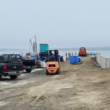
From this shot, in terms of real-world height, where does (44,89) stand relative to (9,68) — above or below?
below

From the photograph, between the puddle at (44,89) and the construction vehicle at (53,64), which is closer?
the puddle at (44,89)

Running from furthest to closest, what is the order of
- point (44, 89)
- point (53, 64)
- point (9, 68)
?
point (53, 64)
point (9, 68)
point (44, 89)

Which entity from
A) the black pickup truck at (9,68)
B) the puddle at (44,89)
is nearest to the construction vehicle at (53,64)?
the black pickup truck at (9,68)

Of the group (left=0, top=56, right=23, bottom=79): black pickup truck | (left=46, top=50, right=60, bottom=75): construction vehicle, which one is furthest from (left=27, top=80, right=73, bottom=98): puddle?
(left=46, top=50, right=60, bottom=75): construction vehicle

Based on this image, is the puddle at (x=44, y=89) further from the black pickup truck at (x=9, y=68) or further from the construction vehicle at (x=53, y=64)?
the construction vehicle at (x=53, y=64)

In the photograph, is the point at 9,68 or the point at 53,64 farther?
the point at 53,64

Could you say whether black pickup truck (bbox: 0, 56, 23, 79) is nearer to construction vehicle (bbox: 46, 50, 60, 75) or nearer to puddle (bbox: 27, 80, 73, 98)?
puddle (bbox: 27, 80, 73, 98)

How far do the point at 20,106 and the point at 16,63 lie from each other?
7.85 meters

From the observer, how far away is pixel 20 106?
743 cm

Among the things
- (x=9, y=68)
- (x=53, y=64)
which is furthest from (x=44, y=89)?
(x=53, y=64)

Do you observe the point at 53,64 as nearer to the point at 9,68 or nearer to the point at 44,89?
the point at 9,68

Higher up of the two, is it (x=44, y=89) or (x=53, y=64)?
(x=53, y=64)

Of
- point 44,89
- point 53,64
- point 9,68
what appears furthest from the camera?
point 53,64

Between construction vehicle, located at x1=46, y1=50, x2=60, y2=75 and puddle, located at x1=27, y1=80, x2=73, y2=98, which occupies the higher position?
construction vehicle, located at x1=46, y1=50, x2=60, y2=75
